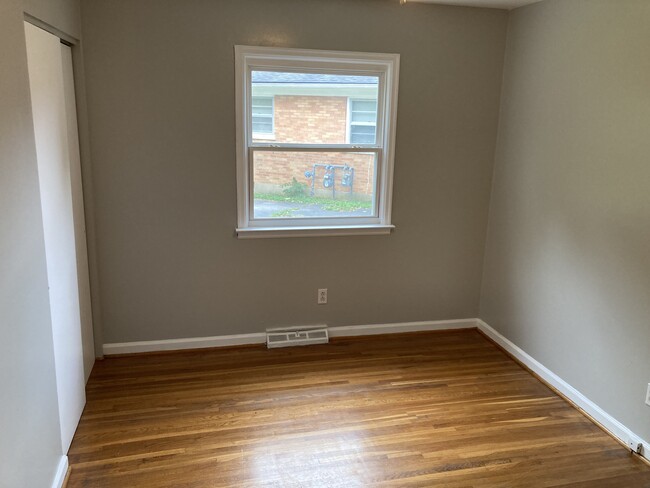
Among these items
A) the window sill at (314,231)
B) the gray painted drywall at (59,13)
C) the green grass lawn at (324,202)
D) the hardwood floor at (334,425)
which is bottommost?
the hardwood floor at (334,425)

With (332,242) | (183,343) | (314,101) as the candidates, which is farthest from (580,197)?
(183,343)

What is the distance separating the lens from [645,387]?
2408 millimetres

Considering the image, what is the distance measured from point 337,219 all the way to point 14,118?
2202 millimetres

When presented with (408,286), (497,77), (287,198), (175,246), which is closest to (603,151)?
(497,77)

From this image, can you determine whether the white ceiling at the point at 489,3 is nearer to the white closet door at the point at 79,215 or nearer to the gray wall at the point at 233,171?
the gray wall at the point at 233,171

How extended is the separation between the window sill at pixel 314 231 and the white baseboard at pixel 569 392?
116 cm

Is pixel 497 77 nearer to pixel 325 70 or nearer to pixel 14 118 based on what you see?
pixel 325 70

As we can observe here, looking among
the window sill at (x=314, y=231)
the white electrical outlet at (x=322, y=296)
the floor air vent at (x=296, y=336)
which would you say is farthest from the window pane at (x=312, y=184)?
the floor air vent at (x=296, y=336)

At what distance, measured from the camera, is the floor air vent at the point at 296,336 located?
139 inches

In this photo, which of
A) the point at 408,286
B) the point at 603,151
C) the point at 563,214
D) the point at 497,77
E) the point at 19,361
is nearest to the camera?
the point at 19,361

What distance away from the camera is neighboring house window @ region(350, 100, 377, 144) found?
3395 millimetres

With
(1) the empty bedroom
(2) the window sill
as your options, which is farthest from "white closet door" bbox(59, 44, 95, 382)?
(2) the window sill

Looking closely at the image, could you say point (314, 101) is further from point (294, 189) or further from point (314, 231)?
point (314, 231)

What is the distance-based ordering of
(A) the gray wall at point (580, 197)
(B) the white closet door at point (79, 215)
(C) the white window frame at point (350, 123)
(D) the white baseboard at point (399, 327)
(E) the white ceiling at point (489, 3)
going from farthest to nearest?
(D) the white baseboard at point (399, 327)
(C) the white window frame at point (350, 123)
(E) the white ceiling at point (489, 3)
(B) the white closet door at point (79, 215)
(A) the gray wall at point (580, 197)
